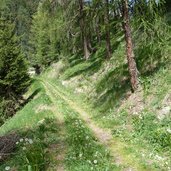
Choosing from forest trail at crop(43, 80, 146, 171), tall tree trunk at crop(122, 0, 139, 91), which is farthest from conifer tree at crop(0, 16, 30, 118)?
tall tree trunk at crop(122, 0, 139, 91)

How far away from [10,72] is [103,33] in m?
13.3

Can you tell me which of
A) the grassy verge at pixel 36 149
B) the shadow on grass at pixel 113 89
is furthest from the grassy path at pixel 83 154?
the shadow on grass at pixel 113 89

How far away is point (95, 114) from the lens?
2075 cm

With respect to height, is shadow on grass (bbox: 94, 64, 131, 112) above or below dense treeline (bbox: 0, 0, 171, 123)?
below

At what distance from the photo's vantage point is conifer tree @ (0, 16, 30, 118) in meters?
35.7

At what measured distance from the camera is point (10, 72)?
3588 cm

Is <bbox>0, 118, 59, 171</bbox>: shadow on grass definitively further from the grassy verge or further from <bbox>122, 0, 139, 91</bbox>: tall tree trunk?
<bbox>122, 0, 139, 91</bbox>: tall tree trunk

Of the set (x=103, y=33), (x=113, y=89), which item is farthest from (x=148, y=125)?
(x=103, y=33)

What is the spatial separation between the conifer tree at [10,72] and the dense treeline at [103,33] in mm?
99

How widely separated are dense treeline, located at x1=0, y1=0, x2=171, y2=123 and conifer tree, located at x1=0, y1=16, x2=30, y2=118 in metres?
0.10

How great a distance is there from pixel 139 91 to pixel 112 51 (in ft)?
48.0

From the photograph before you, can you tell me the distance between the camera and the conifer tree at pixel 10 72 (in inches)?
1406

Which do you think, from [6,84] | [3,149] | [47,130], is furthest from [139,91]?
[6,84]

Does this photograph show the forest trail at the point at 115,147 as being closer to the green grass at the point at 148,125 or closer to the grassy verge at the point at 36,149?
the green grass at the point at 148,125
